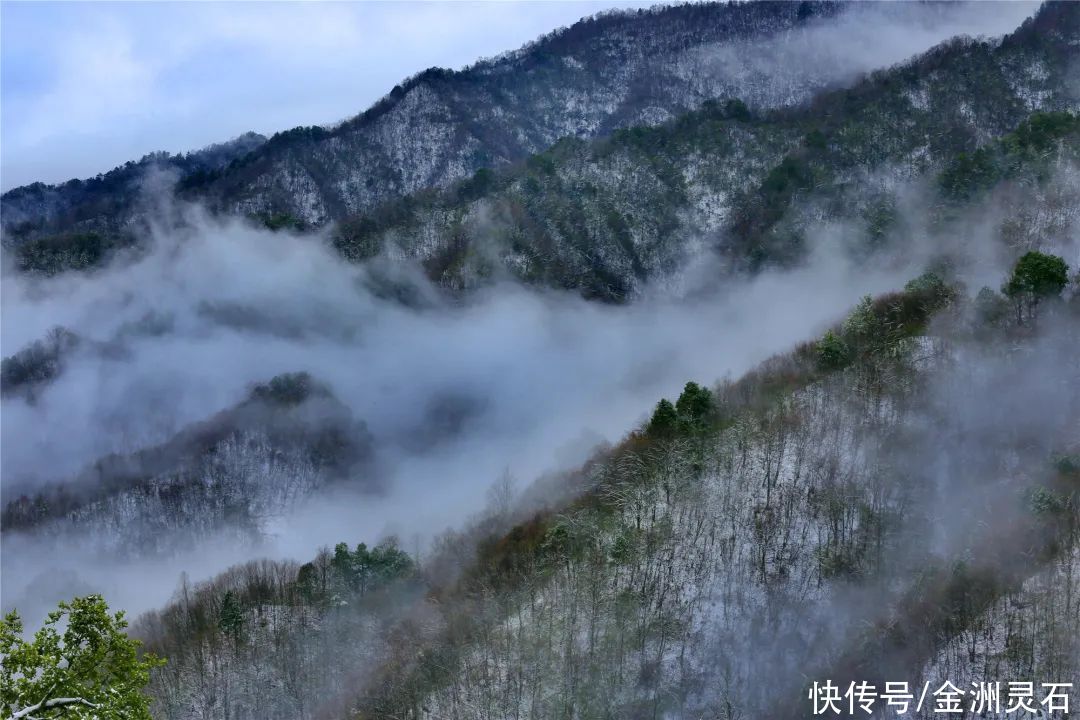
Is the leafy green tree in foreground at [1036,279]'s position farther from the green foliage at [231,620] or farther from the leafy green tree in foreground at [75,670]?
the leafy green tree in foreground at [75,670]

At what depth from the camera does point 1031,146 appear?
114 m

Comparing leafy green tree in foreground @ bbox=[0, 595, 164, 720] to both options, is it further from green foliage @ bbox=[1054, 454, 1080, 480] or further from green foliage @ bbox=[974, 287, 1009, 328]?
green foliage @ bbox=[974, 287, 1009, 328]

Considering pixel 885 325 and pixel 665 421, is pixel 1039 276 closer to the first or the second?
pixel 885 325

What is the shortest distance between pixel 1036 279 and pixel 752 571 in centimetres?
3938

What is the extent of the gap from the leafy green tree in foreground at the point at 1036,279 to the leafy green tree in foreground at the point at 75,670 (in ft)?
263

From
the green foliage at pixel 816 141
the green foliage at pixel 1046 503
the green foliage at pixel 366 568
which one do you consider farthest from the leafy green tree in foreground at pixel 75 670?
the green foliage at pixel 816 141

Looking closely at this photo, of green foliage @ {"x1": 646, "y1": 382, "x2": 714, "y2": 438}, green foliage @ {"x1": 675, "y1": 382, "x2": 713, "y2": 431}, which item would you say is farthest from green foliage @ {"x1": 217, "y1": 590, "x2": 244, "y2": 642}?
green foliage @ {"x1": 675, "y1": 382, "x2": 713, "y2": 431}

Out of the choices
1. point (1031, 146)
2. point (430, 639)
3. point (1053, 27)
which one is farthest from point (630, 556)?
point (1053, 27)

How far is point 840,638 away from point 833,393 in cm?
2475

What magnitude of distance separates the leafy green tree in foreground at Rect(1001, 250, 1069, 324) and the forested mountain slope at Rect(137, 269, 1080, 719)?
6.78 feet

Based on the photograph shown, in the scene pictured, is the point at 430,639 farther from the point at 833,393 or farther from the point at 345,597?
the point at 833,393

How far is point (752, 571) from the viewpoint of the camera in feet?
216

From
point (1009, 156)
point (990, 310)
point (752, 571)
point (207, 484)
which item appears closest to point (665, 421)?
point (752, 571)

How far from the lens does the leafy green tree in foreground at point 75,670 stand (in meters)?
20.3
